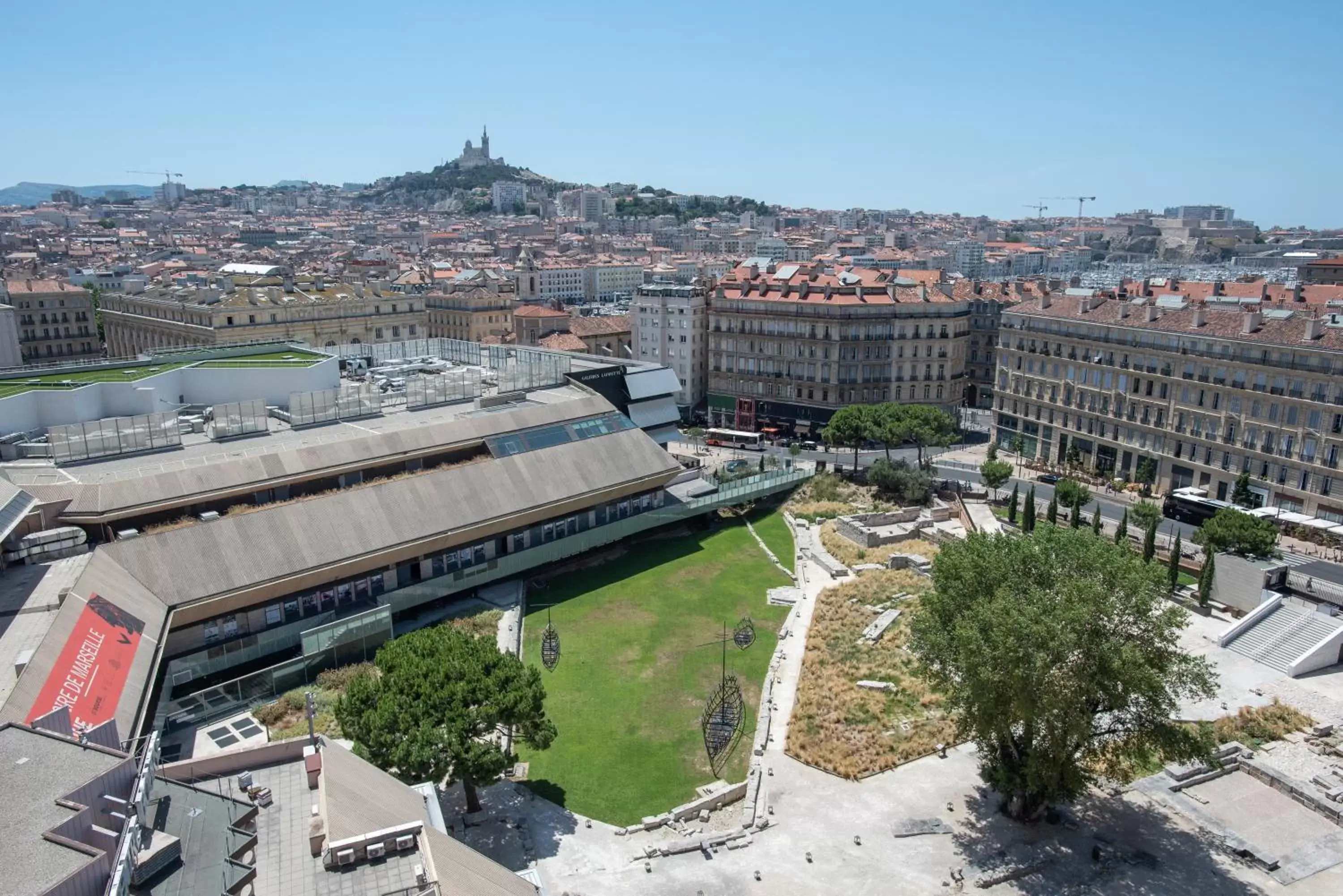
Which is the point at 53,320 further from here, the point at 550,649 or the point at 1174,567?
the point at 1174,567

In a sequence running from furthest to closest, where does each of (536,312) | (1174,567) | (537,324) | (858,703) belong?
(536,312)
(537,324)
(1174,567)
(858,703)

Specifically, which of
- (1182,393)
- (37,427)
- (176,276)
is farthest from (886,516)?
(176,276)

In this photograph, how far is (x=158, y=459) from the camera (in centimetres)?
4522

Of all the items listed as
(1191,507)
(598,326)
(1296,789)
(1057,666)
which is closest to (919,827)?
(1057,666)

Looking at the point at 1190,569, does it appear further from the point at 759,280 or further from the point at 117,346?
the point at 117,346

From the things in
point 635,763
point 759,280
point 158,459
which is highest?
point 759,280

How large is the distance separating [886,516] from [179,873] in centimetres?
5481

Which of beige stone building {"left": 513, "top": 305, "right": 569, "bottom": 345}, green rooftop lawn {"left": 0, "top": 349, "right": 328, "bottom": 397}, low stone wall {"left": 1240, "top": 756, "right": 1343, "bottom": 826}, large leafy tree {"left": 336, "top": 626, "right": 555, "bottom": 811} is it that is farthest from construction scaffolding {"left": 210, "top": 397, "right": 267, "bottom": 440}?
beige stone building {"left": 513, "top": 305, "right": 569, "bottom": 345}

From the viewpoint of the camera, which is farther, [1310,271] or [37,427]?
[1310,271]

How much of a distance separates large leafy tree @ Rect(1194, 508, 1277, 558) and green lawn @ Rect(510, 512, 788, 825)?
988 inches

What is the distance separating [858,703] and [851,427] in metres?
38.7

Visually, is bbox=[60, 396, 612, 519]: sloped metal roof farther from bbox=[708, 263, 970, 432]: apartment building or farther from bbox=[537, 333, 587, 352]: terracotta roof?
bbox=[537, 333, 587, 352]: terracotta roof

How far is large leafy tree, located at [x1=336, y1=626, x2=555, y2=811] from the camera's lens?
94.5 feet

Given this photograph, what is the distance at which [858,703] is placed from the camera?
132 ft
